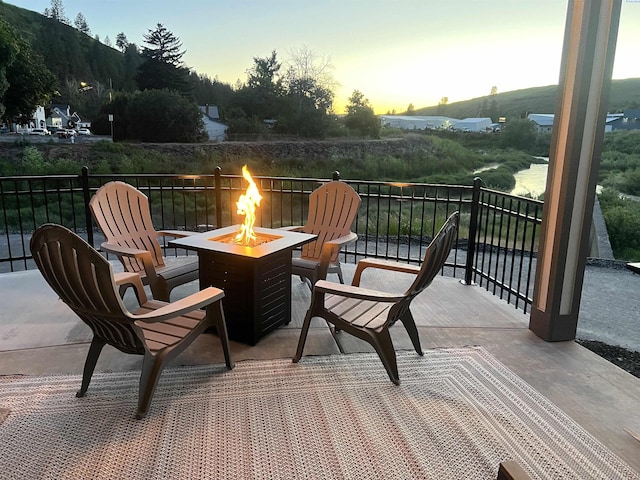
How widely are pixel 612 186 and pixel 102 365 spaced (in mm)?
9744

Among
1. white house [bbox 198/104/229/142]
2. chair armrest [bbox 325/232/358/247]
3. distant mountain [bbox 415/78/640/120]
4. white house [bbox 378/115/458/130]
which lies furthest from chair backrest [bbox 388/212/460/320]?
white house [bbox 198/104/229/142]

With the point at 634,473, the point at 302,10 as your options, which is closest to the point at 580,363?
the point at 634,473

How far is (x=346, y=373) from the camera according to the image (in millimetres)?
2451

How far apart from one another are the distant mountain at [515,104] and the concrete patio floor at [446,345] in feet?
5.53

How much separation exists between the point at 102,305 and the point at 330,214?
7.92 feet

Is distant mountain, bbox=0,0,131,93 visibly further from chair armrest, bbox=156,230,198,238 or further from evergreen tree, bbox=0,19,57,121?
chair armrest, bbox=156,230,198,238

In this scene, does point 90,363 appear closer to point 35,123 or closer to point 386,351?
point 386,351

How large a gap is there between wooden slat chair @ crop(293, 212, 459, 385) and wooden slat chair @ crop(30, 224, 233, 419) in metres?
0.69

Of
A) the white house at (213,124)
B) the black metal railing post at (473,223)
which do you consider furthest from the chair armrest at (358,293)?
the white house at (213,124)

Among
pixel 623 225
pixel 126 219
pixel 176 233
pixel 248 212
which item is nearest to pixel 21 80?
pixel 126 219

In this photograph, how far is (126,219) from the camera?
3600mm

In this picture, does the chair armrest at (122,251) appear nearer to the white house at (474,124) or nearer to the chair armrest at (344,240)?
the chair armrest at (344,240)

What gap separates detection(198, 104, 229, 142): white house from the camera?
55.1ft

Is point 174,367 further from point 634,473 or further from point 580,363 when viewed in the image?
point 580,363
